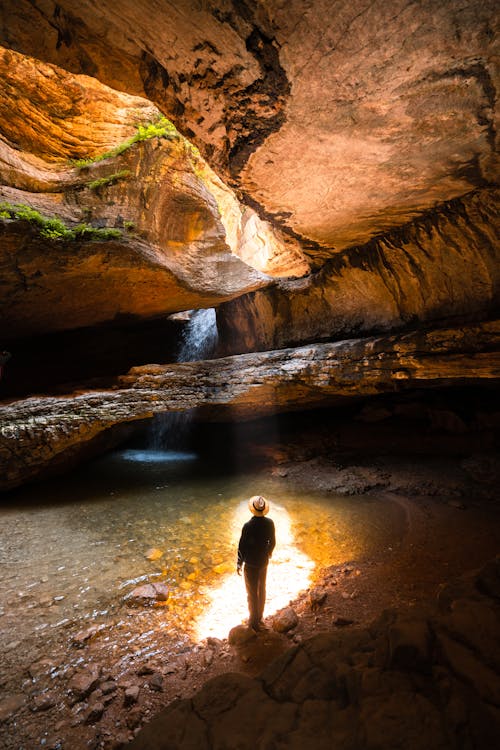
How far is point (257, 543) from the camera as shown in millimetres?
3459

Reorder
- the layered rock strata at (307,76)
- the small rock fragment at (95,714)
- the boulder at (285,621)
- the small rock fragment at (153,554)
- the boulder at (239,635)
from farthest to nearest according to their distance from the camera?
the small rock fragment at (153,554) → the boulder at (285,621) → the boulder at (239,635) → the small rock fragment at (95,714) → the layered rock strata at (307,76)

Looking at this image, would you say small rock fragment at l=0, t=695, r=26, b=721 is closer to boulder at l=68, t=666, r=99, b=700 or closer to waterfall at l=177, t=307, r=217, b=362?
→ boulder at l=68, t=666, r=99, b=700

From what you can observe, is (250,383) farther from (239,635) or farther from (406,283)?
(239,635)

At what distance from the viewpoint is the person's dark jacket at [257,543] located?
136 inches

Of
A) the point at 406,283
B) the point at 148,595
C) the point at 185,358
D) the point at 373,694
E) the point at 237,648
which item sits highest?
the point at 406,283

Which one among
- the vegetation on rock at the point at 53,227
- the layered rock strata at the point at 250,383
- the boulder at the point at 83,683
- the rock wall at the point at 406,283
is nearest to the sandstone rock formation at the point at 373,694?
the boulder at the point at 83,683

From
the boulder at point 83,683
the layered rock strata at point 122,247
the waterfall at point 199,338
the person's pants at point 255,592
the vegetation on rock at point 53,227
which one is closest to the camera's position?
the boulder at point 83,683

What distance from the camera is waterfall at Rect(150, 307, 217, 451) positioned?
1289 centimetres

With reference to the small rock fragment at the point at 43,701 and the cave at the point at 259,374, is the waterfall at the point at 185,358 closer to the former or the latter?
the cave at the point at 259,374

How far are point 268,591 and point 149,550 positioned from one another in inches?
77.4

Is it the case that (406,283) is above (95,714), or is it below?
above

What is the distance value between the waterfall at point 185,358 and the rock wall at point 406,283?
14.7 feet

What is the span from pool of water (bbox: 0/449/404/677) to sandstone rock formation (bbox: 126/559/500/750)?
162 cm

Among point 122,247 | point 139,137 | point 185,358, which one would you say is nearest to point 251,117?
point 122,247
